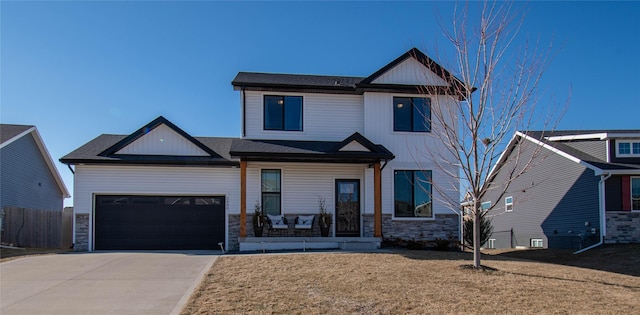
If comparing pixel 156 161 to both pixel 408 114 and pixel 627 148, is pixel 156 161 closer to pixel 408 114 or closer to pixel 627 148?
pixel 408 114

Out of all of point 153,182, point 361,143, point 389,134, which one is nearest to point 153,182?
point 153,182

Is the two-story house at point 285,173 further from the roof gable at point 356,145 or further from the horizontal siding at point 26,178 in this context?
the horizontal siding at point 26,178

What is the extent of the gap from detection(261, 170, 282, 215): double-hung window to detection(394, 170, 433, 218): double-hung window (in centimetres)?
398

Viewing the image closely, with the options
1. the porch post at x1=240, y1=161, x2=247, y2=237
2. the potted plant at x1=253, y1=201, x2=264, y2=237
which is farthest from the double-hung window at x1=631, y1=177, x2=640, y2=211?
the porch post at x1=240, y1=161, x2=247, y2=237

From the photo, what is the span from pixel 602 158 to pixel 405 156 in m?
8.68

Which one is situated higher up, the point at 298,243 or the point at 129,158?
the point at 129,158

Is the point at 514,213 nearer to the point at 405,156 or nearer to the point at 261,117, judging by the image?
the point at 405,156

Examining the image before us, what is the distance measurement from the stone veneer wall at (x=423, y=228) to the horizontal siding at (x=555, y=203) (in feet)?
8.56

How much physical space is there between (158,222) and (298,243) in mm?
4881

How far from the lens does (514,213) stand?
2441 cm

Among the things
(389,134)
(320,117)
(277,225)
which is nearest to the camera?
(277,225)

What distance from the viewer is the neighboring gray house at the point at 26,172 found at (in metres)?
20.3

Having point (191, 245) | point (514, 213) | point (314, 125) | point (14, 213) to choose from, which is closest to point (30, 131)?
point (14, 213)

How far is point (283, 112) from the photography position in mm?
17188
